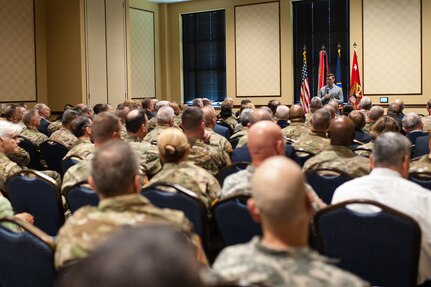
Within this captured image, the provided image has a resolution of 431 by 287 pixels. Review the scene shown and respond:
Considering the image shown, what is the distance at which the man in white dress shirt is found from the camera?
2.77 metres

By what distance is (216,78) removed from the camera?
1677 cm

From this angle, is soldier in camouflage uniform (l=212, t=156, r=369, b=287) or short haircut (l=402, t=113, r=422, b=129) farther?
short haircut (l=402, t=113, r=422, b=129)

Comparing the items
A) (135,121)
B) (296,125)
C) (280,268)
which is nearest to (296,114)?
(296,125)

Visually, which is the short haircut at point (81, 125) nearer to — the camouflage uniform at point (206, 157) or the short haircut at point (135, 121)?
the short haircut at point (135, 121)

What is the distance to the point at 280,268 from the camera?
1.57m

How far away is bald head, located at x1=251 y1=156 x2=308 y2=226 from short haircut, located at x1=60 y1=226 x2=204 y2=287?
88 centimetres

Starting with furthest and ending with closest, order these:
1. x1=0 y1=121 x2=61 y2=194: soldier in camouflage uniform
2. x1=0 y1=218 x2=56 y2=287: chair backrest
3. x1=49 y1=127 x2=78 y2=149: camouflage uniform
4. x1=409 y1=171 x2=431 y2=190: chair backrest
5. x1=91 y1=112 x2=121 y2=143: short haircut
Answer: x1=49 y1=127 x2=78 y2=149: camouflage uniform
x1=91 y1=112 x2=121 y2=143: short haircut
x1=0 y1=121 x2=61 y2=194: soldier in camouflage uniform
x1=409 y1=171 x2=431 y2=190: chair backrest
x1=0 y1=218 x2=56 y2=287: chair backrest

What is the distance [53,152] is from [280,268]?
5.46 m

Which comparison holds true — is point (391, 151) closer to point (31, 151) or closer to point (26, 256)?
point (26, 256)

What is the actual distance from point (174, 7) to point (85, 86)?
5001 millimetres

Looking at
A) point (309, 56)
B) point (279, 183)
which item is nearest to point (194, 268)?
point (279, 183)

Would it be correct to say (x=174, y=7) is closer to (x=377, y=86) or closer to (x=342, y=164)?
(x=377, y=86)

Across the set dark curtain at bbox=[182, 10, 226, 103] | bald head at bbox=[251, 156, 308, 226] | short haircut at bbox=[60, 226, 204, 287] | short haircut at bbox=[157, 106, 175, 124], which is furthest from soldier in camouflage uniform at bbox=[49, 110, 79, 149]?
dark curtain at bbox=[182, 10, 226, 103]

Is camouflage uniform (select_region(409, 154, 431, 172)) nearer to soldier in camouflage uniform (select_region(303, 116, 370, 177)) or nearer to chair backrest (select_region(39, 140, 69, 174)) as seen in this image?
soldier in camouflage uniform (select_region(303, 116, 370, 177))
